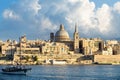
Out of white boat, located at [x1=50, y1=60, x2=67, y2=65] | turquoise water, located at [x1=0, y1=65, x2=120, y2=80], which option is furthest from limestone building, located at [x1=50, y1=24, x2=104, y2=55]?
turquoise water, located at [x1=0, y1=65, x2=120, y2=80]

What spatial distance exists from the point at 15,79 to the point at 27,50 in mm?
75597

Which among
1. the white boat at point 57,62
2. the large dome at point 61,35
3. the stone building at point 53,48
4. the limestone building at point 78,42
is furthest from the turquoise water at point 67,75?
the large dome at point 61,35

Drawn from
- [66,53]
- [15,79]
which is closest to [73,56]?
[66,53]

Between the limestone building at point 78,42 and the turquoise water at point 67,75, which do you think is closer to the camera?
the turquoise water at point 67,75

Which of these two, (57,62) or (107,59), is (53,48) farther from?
(107,59)

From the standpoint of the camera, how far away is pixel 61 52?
13375 centimetres

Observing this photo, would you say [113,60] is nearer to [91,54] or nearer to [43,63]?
[91,54]

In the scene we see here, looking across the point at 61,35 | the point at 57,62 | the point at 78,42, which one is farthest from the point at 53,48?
the point at 61,35

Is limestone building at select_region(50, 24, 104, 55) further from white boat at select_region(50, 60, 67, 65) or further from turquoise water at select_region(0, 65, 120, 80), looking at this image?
turquoise water at select_region(0, 65, 120, 80)

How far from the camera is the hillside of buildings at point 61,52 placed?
125375 mm

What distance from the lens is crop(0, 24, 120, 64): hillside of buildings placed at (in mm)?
125375

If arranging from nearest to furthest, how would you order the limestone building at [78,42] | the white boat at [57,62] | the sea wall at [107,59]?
the white boat at [57,62] < the sea wall at [107,59] < the limestone building at [78,42]

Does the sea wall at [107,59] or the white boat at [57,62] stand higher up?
the sea wall at [107,59]

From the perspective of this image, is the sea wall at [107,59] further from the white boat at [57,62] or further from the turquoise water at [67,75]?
the turquoise water at [67,75]
